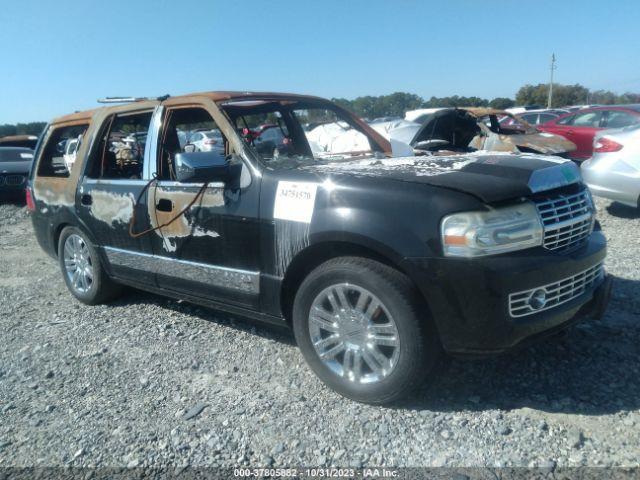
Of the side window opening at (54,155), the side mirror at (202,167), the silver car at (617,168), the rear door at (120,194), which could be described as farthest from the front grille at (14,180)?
the silver car at (617,168)

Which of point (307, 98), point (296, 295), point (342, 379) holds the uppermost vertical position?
point (307, 98)

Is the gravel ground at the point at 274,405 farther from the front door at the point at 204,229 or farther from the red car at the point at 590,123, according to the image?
the red car at the point at 590,123

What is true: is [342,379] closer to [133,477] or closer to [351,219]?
[351,219]

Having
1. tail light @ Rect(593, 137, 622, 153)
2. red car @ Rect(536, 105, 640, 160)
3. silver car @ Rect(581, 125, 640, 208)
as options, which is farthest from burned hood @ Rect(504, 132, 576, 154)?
silver car @ Rect(581, 125, 640, 208)

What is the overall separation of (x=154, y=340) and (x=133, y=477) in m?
1.71

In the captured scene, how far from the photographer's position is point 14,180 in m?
12.7

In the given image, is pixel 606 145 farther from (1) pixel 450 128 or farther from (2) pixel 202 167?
(2) pixel 202 167

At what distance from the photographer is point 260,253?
11.3 feet

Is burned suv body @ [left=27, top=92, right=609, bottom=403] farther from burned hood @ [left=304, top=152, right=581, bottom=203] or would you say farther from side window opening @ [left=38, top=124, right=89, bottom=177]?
side window opening @ [left=38, top=124, right=89, bottom=177]

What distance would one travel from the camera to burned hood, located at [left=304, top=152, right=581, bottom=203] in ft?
9.37

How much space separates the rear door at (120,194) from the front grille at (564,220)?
9.22 ft

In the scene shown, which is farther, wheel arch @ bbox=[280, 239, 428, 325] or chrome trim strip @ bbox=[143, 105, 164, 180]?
chrome trim strip @ bbox=[143, 105, 164, 180]

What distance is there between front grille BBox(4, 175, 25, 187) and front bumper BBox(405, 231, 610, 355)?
40.8ft

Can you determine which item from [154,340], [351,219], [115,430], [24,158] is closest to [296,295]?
[351,219]
